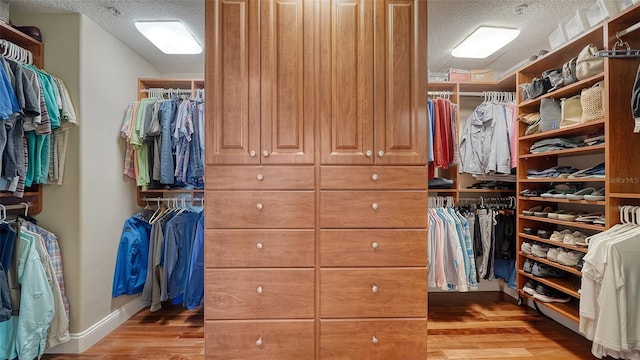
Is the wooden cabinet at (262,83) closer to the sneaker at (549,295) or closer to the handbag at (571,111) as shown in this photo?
the handbag at (571,111)

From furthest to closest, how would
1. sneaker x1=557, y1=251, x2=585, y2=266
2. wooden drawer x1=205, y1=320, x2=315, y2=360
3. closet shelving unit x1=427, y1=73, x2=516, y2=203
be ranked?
closet shelving unit x1=427, y1=73, x2=516, y2=203
sneaker x1=557, y1=251, x2=585, y2=266
wooden drawer x1=205, y1=320, x2=315, y2=360

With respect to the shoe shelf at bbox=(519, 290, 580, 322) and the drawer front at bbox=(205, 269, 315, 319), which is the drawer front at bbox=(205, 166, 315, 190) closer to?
the drawer front at bbox=(205, 269, 315, 319)

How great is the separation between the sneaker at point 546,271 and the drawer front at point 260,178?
209 cm

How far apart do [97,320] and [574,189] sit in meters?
3.66

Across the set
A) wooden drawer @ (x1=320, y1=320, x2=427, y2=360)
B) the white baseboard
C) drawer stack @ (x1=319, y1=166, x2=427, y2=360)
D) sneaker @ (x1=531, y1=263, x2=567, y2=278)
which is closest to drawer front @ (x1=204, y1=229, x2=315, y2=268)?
drawer stack @ (x1=319, y1=166, x2=427, y2=360)

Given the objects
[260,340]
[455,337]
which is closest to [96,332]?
[260,340]

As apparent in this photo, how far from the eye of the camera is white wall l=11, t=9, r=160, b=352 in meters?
2.07

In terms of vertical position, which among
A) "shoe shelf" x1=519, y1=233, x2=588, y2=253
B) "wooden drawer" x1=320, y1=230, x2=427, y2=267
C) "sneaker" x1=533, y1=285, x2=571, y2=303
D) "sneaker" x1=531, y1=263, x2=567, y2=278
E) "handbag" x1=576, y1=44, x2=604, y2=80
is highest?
"handbag" x1=576, y1=44, x2=604, y2=80

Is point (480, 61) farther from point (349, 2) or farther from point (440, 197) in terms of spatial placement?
point (349, 2)

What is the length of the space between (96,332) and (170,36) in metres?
2.29

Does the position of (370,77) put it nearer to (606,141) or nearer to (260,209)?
(260,209)

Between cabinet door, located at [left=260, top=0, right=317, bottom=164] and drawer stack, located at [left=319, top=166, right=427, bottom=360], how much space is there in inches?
9.5

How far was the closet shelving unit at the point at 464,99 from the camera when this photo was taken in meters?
2.96

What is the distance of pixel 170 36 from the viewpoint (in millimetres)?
2426
